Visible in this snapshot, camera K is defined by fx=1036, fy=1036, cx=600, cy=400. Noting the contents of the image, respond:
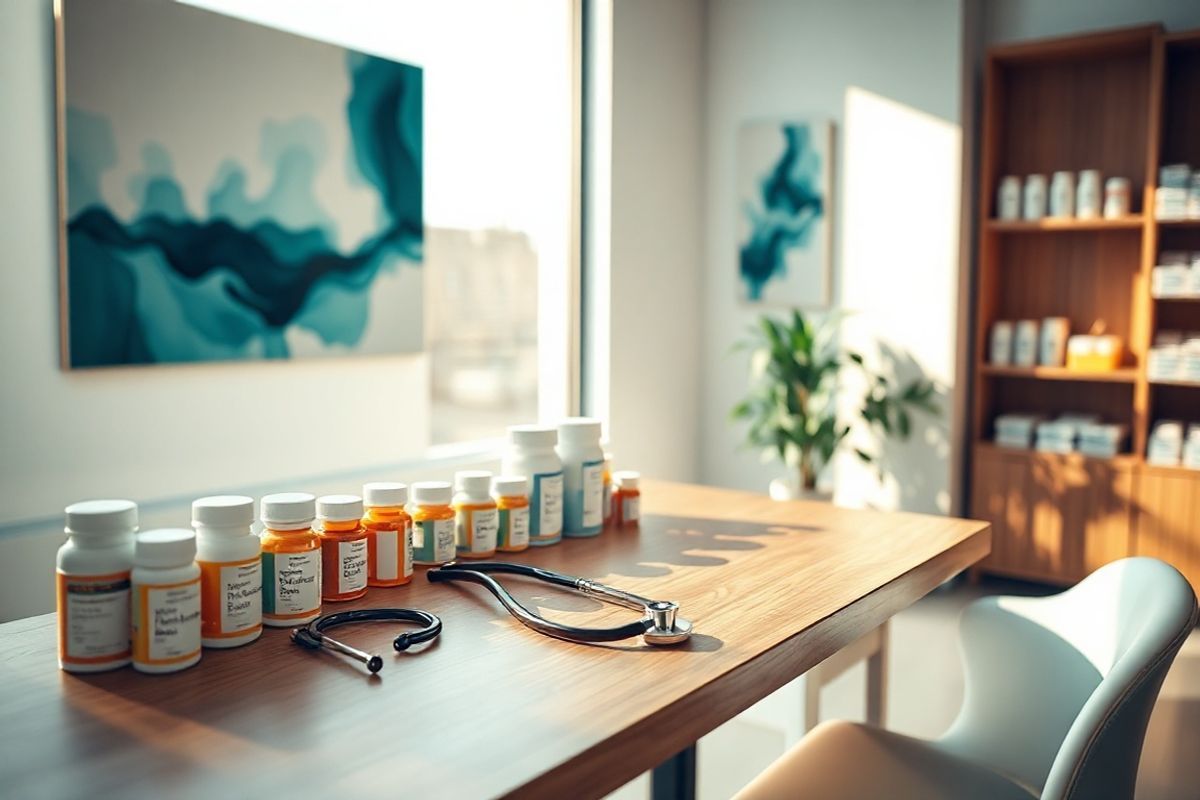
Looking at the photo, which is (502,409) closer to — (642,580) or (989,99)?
(989,99)

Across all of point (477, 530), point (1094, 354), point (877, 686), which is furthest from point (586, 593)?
point (1094, 354)

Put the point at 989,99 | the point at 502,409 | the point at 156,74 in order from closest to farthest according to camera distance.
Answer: the point at 156,74 → the point at 989,99 → the point at 502,409

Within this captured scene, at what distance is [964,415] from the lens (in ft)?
14.8

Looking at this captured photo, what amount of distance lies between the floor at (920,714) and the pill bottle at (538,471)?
2.80 feet

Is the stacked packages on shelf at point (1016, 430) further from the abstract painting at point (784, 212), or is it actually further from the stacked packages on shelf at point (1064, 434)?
the abstract painting at point (784, 212)

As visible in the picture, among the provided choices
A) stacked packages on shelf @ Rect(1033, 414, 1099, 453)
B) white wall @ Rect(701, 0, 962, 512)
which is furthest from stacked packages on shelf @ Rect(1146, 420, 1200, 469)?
white wall @ Rect(701, 0, 962, 512)

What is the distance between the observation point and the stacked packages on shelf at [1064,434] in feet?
13.4

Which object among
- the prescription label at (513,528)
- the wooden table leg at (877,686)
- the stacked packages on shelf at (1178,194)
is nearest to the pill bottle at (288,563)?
the prescription label at (513,528)

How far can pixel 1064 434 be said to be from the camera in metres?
4.16

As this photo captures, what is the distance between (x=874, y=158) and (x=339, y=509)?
12.2 ft

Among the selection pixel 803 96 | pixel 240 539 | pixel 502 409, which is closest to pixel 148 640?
pixel 240 539

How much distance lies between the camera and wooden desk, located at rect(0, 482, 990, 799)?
3.02 feet

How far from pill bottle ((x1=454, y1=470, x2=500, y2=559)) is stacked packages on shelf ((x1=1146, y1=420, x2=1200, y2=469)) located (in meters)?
3.25

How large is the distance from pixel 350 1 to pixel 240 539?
2.87 metres
